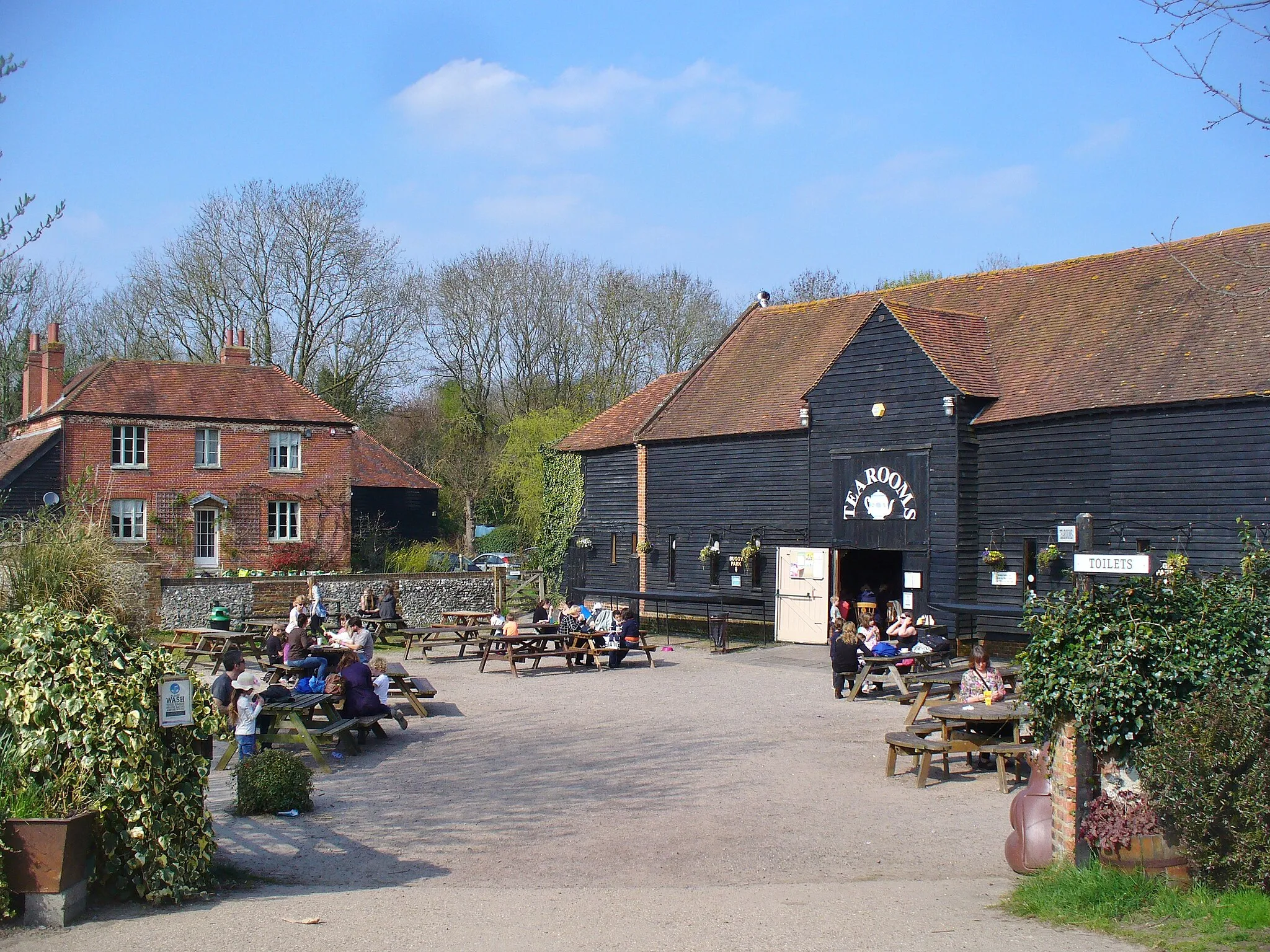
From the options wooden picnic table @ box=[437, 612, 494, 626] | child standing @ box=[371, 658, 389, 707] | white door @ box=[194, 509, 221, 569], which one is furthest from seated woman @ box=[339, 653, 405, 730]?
white door @ box=[194, 509, 221, 569]

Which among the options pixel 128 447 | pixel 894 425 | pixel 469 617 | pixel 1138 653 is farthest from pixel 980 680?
pixel 128 447

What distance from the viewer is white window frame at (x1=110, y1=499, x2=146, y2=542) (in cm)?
3806

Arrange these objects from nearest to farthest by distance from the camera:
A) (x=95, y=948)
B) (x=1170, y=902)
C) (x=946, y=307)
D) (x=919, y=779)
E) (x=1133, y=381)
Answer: (x=95, y=948)
(x=1170, y=902)
(x=919, y=779)
(x=1133, y=381)
(x=946, y=307)

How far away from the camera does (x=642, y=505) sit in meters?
33.2

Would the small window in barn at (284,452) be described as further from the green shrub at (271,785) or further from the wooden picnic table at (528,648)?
the green shrub at (271,785)

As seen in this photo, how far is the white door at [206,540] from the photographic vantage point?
3950 centimetres

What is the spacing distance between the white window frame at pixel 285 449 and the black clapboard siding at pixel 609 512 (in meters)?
11.8

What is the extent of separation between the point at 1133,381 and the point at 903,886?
1731 centimetres

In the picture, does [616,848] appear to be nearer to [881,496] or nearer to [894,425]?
[881,496]

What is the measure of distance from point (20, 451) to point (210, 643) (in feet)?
64.7

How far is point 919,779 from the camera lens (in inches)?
472

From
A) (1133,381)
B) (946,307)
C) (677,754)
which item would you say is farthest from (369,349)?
(677,754)

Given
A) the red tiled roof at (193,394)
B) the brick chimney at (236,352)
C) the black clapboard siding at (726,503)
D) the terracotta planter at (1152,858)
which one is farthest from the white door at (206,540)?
the terracotta planter at (1152,858)

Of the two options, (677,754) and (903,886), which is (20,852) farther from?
(677,754)
